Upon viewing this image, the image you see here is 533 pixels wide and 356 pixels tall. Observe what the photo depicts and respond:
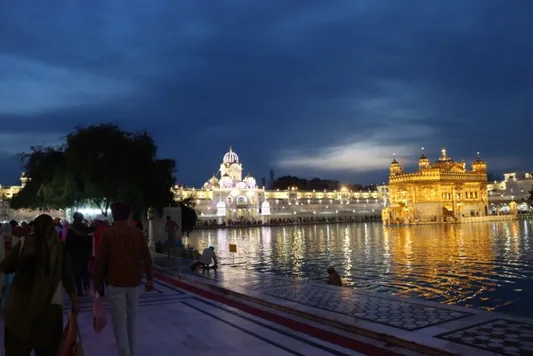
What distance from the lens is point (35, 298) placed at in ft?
12.1

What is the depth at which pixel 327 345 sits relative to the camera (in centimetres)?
588

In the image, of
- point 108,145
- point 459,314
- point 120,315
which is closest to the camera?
point 120,315

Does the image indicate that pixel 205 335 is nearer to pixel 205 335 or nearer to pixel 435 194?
pixel 205 335

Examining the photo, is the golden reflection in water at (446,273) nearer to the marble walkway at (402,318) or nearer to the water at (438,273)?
the water at (438,273)

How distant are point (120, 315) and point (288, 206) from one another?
10963cm

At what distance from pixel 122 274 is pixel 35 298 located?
1.21 meters

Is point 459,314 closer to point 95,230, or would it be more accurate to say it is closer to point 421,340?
point 421,340

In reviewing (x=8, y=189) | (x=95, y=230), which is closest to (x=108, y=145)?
(x=95, y=230)

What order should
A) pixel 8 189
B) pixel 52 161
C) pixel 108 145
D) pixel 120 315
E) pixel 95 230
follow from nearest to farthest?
pixel 120 315 < pixel 95 230 < pixel 108 145 < pixel 52 161 < pixel 8 189

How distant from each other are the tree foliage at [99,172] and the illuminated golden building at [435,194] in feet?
196

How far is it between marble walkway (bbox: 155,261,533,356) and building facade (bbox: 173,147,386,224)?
85.4 m

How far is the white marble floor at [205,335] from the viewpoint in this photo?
5.66m

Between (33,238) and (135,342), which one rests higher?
(33,238)

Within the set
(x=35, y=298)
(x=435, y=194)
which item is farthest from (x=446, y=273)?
(x=435, y=194)
